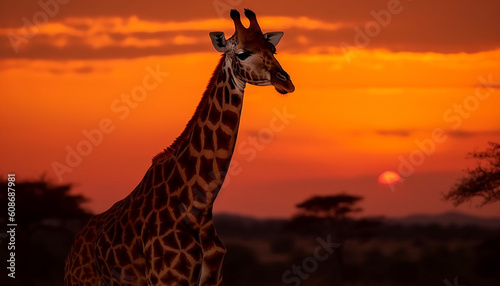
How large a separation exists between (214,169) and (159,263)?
1261 mm

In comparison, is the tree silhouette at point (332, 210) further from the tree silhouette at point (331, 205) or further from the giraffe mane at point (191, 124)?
the giraffe mane at point (191, 124)

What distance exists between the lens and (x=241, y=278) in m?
36.3

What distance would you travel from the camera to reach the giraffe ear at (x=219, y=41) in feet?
34.3

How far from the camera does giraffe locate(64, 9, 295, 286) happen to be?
34.4ft

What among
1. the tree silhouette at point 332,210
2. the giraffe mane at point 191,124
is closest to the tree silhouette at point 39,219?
the tree silhouette at point 332,210

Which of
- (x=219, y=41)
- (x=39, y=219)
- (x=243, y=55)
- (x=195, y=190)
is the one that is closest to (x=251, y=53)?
(x=243, y=55)

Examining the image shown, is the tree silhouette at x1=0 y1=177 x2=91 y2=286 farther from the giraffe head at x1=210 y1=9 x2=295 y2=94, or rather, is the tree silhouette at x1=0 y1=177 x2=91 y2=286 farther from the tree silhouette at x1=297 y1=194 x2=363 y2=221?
the giraffe head at x1=210 y1=9 x2=295 y2=94

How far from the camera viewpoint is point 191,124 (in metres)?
11.1

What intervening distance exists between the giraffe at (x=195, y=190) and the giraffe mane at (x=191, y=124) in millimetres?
12

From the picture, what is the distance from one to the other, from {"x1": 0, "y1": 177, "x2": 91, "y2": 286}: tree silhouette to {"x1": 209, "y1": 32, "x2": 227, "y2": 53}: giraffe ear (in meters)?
15.9

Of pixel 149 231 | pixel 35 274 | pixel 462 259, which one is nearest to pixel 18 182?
pixel 35 274

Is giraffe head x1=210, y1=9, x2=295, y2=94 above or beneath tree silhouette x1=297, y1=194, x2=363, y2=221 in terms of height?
beneath

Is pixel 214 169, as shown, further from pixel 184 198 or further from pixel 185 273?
pixel 185 273

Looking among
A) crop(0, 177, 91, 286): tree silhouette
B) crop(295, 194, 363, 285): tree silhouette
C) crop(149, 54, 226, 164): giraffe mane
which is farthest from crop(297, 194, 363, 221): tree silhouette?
crop(149, 54, 226, 164): giraffe mane
